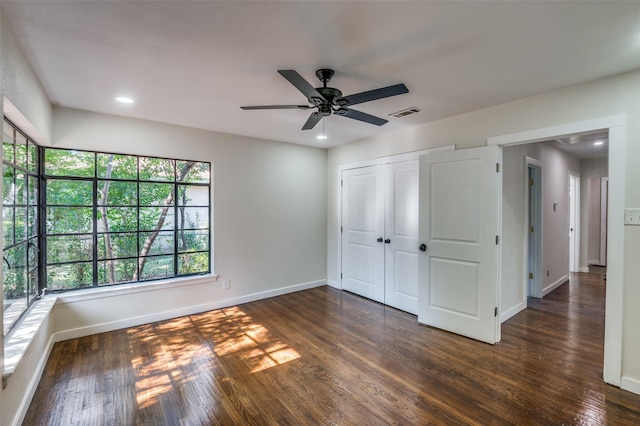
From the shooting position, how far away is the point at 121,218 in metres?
3.47

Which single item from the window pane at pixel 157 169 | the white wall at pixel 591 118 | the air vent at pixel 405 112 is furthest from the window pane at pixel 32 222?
the white wall at pixel 591 118

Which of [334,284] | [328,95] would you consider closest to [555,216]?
[334,284]

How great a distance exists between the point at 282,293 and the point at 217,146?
2.43m

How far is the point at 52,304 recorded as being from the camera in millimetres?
2846

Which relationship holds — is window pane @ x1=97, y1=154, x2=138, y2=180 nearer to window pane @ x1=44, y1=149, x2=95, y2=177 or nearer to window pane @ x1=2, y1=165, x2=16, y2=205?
window pane @ x1=44, y1=149, x2=95, y2=177

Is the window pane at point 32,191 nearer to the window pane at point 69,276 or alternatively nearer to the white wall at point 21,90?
the white wall at point 21,90

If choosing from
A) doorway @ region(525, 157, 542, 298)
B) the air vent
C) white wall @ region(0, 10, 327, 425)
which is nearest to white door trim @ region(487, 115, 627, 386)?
the air vent

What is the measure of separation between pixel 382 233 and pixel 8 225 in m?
3.85

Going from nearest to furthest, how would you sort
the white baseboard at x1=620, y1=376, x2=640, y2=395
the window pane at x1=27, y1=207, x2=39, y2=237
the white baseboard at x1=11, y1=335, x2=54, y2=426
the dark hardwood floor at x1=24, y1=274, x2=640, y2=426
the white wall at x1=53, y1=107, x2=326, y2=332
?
the white baseboard at x1=11, y1=335, x2=54, y2=426 → the dark hardwood floor at x1=24, y1=274, x2=640, y2=426 → the white baseboard at x1=620, y1=376, x2=640, y2=395 → the window pane at x1=27, y1=207, x2=39, y2=237 → the white wall at x1=53, y1=107, x2=326, y2=332

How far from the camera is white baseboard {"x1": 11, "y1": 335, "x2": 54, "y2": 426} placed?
1.88 meters

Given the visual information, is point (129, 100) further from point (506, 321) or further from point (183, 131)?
point (506, 321)

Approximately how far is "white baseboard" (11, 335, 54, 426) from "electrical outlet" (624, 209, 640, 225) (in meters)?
4.42

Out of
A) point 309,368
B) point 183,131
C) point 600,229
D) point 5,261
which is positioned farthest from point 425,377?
point 600,229

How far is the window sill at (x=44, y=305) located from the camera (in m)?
1.86
